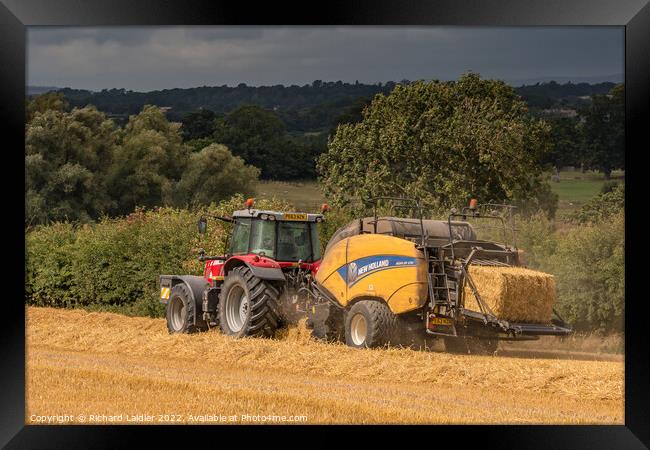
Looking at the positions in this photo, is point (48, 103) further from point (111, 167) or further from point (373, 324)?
point (373, 324)

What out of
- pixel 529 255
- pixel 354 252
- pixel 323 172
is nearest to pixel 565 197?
pixel 323 172

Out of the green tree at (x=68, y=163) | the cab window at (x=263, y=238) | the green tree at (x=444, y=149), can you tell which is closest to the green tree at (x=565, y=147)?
the green tree at (x=444, y=149)

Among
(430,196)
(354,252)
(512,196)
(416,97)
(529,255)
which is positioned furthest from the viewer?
(416,97)

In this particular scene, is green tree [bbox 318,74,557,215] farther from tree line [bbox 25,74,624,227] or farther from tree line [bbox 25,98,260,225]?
tree line [bbox 25,98,260,225]

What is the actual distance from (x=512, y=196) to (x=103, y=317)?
52.3 feet

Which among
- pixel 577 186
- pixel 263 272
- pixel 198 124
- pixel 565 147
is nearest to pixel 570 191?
pixel 577 186

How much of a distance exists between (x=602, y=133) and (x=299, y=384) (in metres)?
33.4

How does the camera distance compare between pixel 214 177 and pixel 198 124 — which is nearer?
pixel 214 177

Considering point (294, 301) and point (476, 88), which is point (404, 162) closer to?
point (476, 88)

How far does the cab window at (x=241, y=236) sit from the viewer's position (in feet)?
56.4

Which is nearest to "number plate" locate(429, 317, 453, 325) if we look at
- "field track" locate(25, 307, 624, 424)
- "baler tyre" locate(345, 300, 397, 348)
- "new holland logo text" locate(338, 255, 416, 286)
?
"field track" locate(25, 307, 624, 424)

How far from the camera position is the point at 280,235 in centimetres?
1692

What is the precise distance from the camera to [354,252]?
1577 cm

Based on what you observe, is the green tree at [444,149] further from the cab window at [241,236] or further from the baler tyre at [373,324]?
the baler tyre at [373,324]
